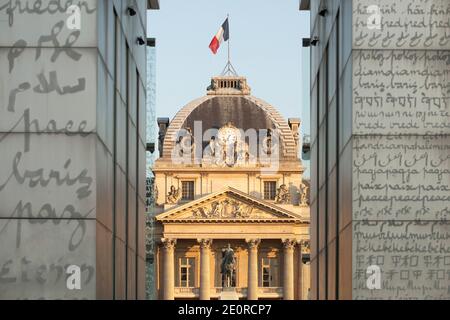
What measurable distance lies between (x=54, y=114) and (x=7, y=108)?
102cm

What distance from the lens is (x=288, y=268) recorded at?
136 m

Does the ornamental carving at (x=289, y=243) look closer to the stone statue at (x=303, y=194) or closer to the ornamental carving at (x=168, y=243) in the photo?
the stone statue at (x=303, y=194)

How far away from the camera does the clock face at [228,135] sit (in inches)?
5655

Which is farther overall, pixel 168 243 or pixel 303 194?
pixel 303 194

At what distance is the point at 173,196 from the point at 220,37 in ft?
63.3

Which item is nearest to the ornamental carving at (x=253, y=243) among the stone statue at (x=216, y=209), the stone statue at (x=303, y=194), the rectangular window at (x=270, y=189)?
the stone statue at (x=216, y=209)

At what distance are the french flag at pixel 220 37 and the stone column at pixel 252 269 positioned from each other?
Result: 20335mm

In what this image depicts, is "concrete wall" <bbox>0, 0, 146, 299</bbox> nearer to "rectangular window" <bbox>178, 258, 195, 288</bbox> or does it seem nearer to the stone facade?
the stone facade

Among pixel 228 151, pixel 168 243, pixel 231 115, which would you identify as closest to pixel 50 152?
pixel 168 243

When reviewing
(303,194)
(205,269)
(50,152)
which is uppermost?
(50,152)

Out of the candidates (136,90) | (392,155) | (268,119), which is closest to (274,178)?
(268,119)

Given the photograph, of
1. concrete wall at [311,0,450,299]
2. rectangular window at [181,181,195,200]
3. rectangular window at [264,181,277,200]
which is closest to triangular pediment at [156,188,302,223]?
rectangular window at [181,181,195,200]

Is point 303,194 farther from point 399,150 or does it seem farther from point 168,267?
point 399,150

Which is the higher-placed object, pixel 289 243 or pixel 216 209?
pixel 216 209
